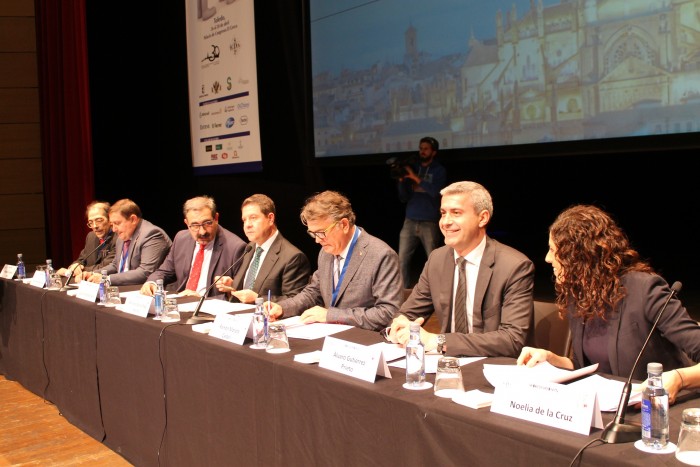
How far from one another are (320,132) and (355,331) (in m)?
3.65

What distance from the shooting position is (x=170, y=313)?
2688mm

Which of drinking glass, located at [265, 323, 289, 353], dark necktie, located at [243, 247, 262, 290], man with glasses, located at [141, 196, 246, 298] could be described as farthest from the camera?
man with glasses, located at [141, 196, 246, 298]

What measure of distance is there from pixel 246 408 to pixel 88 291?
153cm

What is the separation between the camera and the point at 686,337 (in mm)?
1709

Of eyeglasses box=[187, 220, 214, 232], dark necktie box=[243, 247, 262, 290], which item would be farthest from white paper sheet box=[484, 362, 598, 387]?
eyeglasses box=[187, 220, 214, 232]

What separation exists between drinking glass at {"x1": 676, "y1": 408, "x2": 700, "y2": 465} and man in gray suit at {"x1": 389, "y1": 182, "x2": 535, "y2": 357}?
949 mm

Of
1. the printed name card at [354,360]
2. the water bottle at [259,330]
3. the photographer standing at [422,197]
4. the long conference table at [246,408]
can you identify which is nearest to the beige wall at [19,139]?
the long conference table at [246,408]

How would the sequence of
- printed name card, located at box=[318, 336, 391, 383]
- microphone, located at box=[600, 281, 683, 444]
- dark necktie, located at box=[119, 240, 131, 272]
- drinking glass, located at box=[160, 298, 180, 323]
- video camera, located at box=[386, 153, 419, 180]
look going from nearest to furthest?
microphone, located at box=[600, 281, 683, 444] → printed name card, located at box=[318, 336, 391, 383] → drinking glass, located at box=[160, 298, 180, 323] → dark necktie, located at box=[119, 240, 131, 272] → video camera, located at box=[386, 153, 419, 180]

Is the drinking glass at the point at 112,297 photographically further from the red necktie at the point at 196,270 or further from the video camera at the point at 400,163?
the video camera at the point at 400,163

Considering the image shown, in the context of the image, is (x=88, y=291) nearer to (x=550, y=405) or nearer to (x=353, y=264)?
(x=353, y=264)

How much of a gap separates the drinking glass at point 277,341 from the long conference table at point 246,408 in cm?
3

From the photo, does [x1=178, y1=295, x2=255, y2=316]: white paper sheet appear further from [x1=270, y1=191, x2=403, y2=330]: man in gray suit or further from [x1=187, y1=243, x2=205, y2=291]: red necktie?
[x1=187, y1=243, x2=205, y2=291]: red necktie

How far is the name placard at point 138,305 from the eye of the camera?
282 centimetres

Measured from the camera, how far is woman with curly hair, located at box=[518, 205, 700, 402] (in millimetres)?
1826
